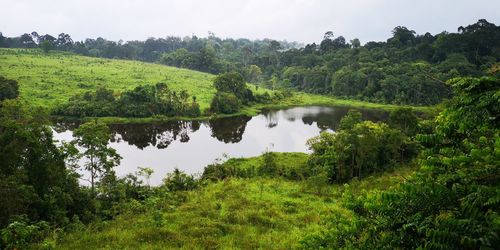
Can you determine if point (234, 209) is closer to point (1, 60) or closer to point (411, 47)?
point (1, 60)

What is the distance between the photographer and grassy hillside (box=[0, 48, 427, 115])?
76188mm

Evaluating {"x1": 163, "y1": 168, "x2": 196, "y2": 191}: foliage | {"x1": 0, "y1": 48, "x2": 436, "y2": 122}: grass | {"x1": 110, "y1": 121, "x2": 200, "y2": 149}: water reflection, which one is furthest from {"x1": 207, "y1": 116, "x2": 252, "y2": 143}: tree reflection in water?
{"x1": 163, "y1": 168, "x2": 196, "y2": 191}: foliage

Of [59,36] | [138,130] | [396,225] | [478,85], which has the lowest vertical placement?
[138,130]

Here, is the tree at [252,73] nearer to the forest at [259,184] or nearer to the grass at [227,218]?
the forest at [259,184]

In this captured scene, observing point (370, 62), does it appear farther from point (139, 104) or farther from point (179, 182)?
point (179, 182)

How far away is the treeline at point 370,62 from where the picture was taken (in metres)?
95.7

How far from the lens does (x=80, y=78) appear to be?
3501 inches

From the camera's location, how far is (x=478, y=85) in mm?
6535

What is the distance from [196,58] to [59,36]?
184 ft

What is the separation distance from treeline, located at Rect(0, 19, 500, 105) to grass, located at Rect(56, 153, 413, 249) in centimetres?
6371

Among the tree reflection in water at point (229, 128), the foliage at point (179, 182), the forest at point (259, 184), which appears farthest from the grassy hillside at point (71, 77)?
the foliage at point (179, 182)

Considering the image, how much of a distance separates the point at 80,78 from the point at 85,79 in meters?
1.23

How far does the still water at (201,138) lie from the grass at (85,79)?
262 inches

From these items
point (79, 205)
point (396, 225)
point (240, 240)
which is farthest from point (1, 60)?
point (396, 225)
